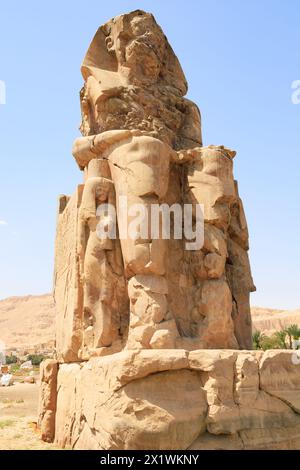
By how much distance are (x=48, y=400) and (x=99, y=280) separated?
1763mm

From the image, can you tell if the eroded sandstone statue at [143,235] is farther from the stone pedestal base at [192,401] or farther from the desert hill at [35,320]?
the desert hill at [35,320]

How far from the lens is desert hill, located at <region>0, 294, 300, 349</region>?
176 ft

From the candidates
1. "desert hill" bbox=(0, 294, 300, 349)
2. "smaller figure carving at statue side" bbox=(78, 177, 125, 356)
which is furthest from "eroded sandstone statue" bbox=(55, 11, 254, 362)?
"desert hill" bbox=(0, 294, 300, 349)

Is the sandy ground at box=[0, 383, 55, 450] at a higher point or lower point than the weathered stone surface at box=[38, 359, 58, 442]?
lower

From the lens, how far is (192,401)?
11.6 ft

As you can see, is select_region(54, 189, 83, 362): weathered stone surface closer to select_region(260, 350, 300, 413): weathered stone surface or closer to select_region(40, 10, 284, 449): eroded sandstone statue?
select_region(40, 10, 284, 449): eroded sandstone statue

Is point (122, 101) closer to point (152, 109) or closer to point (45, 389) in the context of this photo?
point (152, 109)

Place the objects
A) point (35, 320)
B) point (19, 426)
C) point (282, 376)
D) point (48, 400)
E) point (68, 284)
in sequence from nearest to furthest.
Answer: point (282, 376)
point (68, 284)
point (48, 400)
point (19, 426)
point (35, 320)

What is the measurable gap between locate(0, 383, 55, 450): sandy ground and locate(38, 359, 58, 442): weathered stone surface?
12 centimetres

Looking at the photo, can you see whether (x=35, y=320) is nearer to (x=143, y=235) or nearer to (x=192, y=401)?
(x=143, y=235)

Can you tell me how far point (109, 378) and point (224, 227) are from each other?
1818mm

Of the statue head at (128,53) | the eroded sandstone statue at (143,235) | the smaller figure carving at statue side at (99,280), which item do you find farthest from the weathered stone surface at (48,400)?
the statue head at (128,53)

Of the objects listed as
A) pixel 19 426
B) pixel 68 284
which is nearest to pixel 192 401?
pixel 68 284

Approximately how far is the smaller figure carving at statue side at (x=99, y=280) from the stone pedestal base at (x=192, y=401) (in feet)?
1.28
